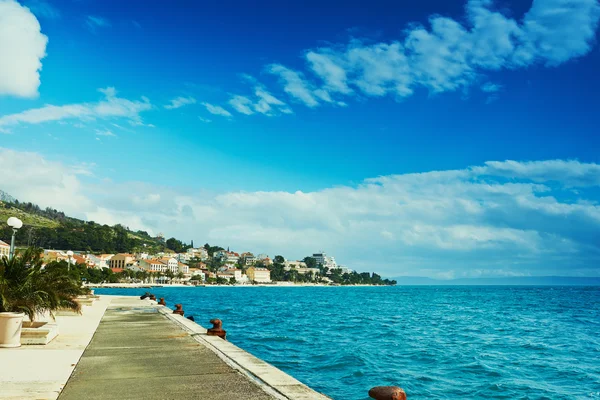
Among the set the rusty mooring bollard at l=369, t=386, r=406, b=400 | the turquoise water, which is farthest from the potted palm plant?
the rusty mooring bollard at l=369, t=386, r=406, b=400

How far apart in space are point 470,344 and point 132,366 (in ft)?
77.9

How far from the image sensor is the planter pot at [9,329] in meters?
11.8

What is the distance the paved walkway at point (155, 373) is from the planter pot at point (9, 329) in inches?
66.1

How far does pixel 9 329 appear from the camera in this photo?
11.9 m

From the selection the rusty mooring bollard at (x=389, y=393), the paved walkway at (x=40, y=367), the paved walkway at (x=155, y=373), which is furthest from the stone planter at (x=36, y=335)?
the rusty mooring bollard at (x=389, y=393)

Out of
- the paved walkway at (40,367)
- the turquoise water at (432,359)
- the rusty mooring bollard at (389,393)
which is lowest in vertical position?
the turquoise water at (432,359)

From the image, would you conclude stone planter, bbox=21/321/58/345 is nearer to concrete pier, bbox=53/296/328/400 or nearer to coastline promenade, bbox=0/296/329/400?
coastline promenade, bbox=0/296/329/400

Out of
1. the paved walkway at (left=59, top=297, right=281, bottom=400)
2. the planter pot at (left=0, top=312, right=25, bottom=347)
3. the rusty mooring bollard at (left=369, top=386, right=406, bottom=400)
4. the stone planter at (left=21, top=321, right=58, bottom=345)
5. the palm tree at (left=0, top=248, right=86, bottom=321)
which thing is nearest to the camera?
the rusty mooring bollard at (left=369, top=386, right=406, bottom=400)

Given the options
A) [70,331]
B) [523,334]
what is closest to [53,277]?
[70,331]

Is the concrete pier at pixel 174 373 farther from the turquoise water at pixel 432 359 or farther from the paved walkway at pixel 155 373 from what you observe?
the turquoise water at pixel 432 359

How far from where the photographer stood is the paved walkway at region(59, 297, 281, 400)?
300 inches

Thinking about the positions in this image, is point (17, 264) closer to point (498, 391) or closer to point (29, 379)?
point (29, 379)

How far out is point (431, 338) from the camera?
3128 cm

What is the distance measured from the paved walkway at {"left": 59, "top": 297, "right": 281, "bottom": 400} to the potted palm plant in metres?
1.70
